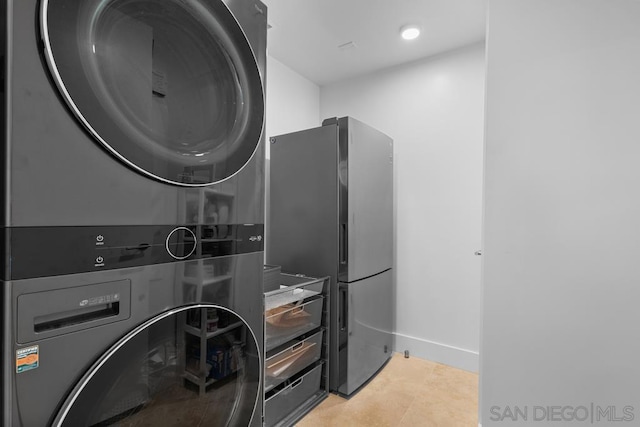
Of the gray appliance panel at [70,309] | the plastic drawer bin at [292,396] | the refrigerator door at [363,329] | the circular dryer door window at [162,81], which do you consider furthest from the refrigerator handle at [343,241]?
the gray appliance panel at [70,309]

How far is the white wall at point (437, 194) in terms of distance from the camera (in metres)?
2.33

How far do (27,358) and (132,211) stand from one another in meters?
0.30

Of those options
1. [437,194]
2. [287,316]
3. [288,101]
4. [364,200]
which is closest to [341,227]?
[364,200]

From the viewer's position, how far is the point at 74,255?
0.58 metres

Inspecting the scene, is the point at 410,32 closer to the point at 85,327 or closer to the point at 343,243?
the point at 343,243

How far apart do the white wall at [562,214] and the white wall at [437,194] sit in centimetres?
144

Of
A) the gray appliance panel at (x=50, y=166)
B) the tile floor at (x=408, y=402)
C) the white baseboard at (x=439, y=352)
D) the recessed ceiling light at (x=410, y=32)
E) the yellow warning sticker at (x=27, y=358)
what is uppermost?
the recessed ceiling light at (x=410, y=32)

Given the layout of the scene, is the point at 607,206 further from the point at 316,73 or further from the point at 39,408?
the point at 316,73

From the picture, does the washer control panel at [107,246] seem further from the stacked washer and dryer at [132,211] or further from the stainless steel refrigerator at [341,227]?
the stainless steel refrigerator at [341,227]

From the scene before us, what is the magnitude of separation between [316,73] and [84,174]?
2.52m

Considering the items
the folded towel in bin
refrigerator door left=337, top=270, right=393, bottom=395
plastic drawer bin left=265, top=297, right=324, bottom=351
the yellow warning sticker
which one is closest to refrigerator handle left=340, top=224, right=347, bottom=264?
refrigerator door left=337, top=270, right=393, bottom=395

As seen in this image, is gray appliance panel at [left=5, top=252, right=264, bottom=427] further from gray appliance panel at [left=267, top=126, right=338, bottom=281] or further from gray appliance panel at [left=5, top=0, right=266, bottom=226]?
gray appliance panel at [left=267, top=126, right=338, bottom=281]

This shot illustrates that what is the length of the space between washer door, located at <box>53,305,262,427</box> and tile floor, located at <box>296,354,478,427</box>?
1.10 meters

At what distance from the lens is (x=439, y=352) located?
8.05ft
